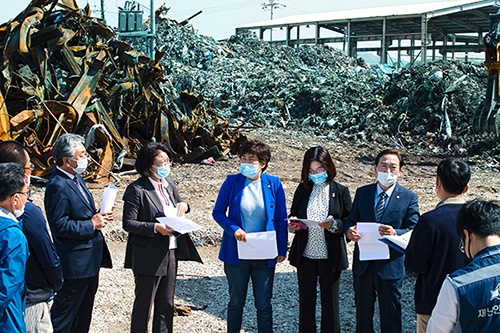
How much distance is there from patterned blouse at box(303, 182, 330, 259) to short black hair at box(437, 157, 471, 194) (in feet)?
3.67

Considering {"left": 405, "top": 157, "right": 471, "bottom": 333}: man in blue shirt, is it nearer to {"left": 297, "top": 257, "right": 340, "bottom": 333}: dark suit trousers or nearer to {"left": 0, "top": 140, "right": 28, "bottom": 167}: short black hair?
{"left": 297, "top": 257, "right": 340, "bottom": 333}: dark suit trousers

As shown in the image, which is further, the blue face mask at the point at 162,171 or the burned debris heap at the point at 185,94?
the burned debris heap at the point at 185,94

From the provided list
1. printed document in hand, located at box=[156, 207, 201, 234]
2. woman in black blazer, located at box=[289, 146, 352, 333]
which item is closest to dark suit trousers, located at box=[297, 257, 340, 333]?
woman in black blazer, located at box=[289, 146, 352, 333]

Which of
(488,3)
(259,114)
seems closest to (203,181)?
(259,114)

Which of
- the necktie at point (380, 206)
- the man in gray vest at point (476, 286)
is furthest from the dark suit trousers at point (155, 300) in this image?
the man in gray vest at point (476, 286)

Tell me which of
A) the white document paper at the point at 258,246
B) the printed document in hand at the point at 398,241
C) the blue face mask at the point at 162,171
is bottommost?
the white document paper at the point at 258,246

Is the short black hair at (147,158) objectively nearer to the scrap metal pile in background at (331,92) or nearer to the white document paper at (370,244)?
the white document paper at (370,244)

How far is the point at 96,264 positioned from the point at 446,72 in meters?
16.9

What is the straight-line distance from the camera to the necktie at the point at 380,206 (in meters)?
4.24

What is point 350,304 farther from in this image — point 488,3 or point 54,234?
point 488,3

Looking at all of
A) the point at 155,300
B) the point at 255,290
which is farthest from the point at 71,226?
the point at 255,290

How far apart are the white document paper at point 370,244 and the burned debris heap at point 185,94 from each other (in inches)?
248

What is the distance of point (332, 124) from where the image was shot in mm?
18484

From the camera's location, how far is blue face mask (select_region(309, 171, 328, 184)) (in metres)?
4.39
